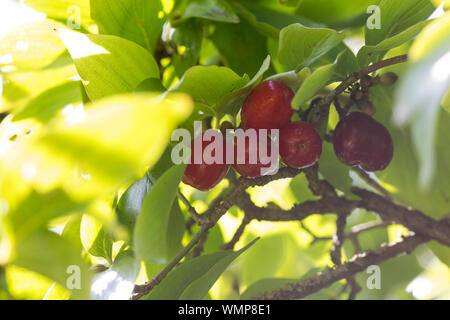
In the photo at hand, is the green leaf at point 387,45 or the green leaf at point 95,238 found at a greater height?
the green leaf at point 387,45

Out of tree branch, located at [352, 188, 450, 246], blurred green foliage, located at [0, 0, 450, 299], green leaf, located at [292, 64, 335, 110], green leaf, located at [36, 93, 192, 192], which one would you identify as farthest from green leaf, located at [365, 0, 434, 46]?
green leaf, located at [36, 93, 192, 192]

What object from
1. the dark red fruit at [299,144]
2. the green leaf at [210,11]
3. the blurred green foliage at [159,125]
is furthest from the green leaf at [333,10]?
the dark red fruit at [299,144]

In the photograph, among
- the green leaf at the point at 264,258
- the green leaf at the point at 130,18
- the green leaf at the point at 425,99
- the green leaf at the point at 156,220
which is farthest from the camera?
the green leaf at the point at 264,258

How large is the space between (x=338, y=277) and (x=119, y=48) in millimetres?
418

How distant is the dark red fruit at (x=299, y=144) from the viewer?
1.58 ft

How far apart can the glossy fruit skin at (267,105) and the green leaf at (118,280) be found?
0.60 feet

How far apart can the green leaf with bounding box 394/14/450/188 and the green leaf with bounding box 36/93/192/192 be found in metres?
0.12

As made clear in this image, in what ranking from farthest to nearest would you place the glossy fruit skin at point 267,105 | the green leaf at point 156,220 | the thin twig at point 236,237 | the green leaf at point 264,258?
the green leaf at point 264,258 → the thin twig at point 236,237 → the glossy fruit skin at point 267,105 → the green leaf at point 156,220

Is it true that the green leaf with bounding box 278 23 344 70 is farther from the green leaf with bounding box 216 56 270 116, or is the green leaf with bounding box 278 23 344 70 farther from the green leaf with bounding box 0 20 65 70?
the green leaf with bounding box 0 20 65 70

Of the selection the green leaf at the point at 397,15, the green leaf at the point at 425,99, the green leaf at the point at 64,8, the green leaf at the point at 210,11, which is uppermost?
the green leaf at the point at 425,99

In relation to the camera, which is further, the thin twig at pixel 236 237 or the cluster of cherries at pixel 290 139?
the thin twig at pixel 236 237

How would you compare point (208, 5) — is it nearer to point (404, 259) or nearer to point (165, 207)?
point (165, 207)

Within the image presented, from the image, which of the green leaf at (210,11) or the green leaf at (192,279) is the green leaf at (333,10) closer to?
the green leaf at (210,11)

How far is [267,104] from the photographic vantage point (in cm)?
46
